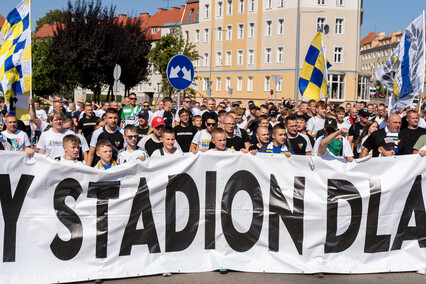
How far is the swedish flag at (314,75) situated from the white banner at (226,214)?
7065 mm

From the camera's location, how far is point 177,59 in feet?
37.9

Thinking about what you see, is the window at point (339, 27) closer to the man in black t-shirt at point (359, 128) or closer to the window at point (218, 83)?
the window at point (218, 83)

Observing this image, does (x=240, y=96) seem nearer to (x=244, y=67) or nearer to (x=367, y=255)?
(x=244, y=67)

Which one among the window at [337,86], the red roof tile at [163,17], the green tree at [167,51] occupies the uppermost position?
the red roof tile at [163,17]

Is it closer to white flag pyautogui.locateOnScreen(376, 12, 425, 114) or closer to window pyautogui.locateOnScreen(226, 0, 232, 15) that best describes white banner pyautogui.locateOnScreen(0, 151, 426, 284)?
white flag pyautogui.locateOnScreen(376, 12, 425, 114)

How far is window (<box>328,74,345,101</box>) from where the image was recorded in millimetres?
60031

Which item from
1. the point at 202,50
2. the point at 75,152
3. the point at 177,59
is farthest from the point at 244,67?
the point at 75,152

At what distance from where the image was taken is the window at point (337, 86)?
2363 inches

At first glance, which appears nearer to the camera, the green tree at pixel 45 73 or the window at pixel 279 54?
the green tree at pixel 45 73

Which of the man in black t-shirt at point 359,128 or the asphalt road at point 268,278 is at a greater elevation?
the man in black t-shirt at point 359,128

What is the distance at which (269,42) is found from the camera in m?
62.4

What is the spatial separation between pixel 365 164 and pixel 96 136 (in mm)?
4133

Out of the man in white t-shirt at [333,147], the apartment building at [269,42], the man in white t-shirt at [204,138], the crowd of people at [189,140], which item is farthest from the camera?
the apartment building at [269,42]

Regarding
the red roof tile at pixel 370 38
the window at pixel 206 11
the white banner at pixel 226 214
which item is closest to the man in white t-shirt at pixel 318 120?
the white banner at pixel 226 214
